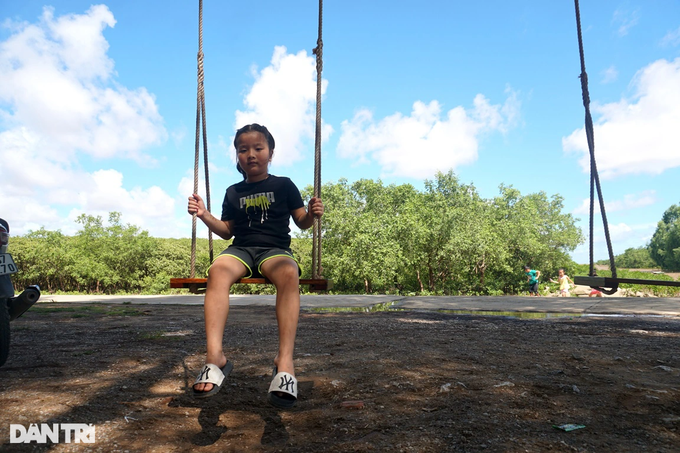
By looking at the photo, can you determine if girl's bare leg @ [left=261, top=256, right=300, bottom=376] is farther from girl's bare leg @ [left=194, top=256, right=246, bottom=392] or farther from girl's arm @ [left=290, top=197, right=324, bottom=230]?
girl's arm @ [left=290, top=197, right=324, bottom=230]

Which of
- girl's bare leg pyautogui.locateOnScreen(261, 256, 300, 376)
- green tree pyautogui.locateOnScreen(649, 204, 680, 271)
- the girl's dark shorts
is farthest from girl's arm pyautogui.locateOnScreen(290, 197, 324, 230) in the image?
green tree pyautogui.locateOnScreen(649, 204, 680, 271)

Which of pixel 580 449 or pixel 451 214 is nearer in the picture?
pixel 580 449

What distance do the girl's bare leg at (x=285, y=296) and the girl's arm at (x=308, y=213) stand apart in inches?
14.0

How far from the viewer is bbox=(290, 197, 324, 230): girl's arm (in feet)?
9.20

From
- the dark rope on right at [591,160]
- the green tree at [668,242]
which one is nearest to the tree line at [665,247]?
the green tree at [668,242]

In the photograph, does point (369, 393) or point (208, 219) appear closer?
point (369, 393)

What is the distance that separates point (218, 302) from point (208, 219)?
775mm

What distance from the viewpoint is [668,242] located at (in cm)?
5453

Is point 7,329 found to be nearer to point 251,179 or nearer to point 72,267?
point 251,179

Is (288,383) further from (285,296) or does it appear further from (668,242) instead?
(668,242)

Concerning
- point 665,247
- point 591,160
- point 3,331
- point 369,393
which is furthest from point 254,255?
point 665,247

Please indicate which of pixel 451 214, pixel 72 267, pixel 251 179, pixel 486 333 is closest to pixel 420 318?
pixel 486 333

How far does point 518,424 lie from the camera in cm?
205

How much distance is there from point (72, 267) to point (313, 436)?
24.2m
